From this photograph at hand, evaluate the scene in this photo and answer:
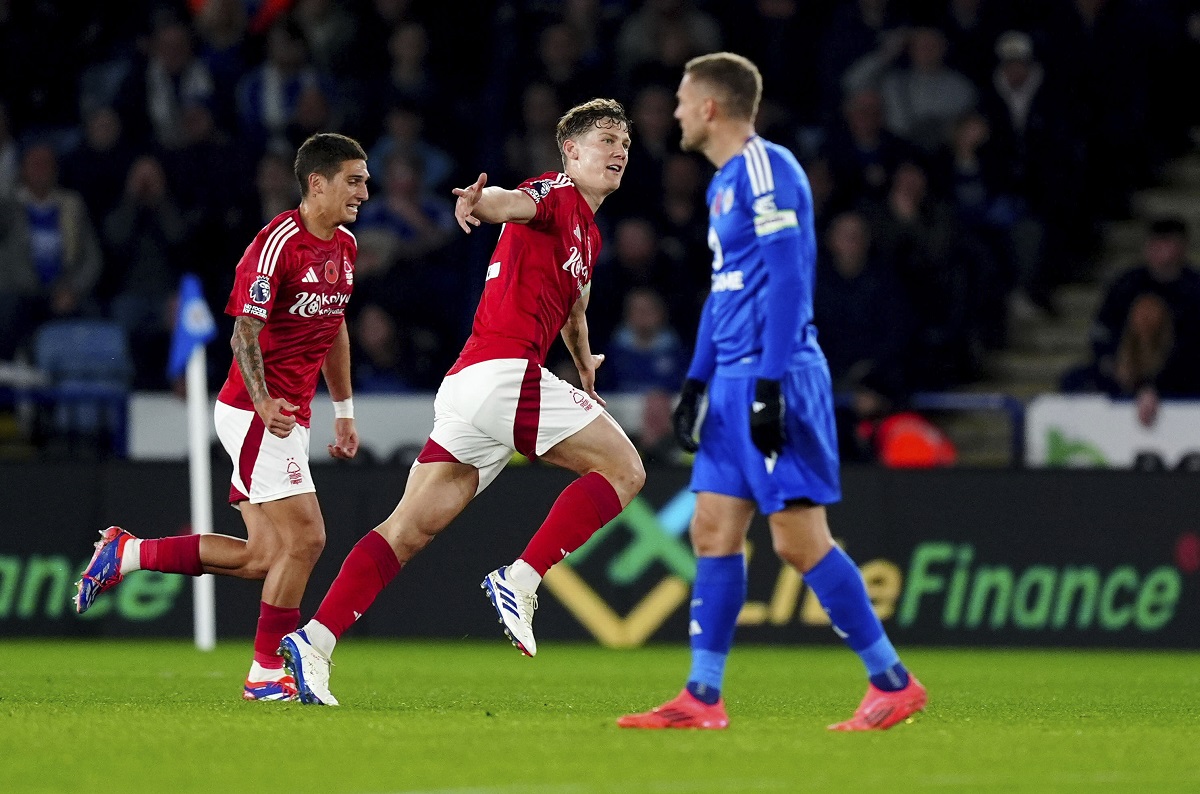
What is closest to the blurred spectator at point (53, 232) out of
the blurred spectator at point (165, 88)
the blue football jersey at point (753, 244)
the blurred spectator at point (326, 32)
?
the blurred spectator at point (165, 88)

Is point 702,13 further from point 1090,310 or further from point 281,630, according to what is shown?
point 281,630

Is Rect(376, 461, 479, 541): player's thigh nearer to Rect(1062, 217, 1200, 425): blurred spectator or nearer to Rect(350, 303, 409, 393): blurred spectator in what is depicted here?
Rect(350, 303, 409, 393): blurred spectator

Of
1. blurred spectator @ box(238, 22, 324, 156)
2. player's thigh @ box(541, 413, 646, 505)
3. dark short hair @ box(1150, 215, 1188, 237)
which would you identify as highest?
blurred spectator @ box(238, 22, 324, 156)

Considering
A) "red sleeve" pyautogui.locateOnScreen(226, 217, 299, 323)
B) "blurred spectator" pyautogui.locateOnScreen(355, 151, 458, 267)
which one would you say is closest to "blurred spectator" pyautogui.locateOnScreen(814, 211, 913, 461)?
"blurred spectator" pyautogui.locateOnScreen(355, 151, 458, 267)

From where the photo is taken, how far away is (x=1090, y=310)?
54.7 feet

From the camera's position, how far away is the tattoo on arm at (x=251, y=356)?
7.79 meters

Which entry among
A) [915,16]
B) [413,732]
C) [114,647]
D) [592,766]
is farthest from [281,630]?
[915,16]

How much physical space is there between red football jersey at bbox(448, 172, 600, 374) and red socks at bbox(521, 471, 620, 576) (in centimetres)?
52

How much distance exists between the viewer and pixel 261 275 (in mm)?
7824

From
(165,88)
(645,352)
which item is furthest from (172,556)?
(165,88)

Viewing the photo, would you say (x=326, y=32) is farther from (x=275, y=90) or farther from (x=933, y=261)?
(x=933, y=261)

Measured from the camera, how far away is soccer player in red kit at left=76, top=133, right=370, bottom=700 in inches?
310

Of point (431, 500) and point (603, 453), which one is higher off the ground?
point (603, 453)

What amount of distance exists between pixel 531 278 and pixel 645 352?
23.2ft
